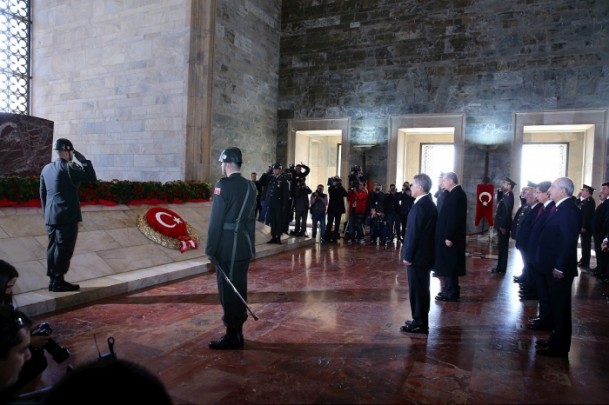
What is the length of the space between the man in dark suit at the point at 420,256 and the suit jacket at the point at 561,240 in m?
0.97

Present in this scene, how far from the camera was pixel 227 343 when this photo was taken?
3.70 m

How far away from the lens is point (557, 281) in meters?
3.64

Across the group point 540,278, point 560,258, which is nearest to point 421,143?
point 540,278

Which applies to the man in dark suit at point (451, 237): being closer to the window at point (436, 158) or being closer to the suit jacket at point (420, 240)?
the suit jacket at point (420, 240)

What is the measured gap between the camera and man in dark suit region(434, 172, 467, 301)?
5.32 metres

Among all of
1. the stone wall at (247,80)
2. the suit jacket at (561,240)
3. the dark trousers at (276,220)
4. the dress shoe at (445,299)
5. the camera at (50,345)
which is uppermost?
the stone wall at (247,80)

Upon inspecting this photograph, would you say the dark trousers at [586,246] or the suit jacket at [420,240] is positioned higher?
the suit jacket at [420,240]

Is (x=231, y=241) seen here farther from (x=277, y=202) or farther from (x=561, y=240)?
(x=277, y=202)

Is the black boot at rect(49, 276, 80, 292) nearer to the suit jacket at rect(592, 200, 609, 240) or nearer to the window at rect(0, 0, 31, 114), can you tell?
the suit jacket at rect(592, 200, 609, 240)

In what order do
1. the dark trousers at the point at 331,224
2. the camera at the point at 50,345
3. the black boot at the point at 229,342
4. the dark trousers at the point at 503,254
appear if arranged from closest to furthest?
1. the camera at the point at 50,345
2. the black boot at the point at 229,342
3. the dark trousers at the point at 503,254
4. the dark trousers at the point at 331,224

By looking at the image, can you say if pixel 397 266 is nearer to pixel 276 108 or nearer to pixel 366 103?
pixel 366 103

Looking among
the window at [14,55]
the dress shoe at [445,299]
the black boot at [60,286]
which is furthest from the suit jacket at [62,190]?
the window at [14,55]

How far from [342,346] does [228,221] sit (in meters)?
1.50

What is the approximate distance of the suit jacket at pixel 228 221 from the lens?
3.67m
